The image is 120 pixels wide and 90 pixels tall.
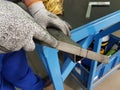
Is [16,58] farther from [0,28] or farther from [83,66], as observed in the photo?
[83,66]

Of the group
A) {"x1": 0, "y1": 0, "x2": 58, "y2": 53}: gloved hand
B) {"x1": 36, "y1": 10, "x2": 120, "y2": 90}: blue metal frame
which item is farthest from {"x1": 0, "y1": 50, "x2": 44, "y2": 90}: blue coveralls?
{"x1": 0, "y1": 0, "x2": 58, "y2": 53}: gloved hand

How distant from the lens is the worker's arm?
0.65 m

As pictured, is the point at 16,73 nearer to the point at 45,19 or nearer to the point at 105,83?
the point at 45,19

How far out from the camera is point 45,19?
2.16ft

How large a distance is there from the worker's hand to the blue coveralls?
0.20 m

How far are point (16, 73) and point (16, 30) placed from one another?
0.40m

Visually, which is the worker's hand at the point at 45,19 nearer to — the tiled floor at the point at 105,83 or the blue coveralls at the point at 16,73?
the blue coveralls at the point at 16,73

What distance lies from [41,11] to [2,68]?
32 centimetres

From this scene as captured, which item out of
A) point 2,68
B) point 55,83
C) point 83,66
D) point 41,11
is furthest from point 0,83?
point 83,66

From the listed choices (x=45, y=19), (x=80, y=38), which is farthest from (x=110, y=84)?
(x=45, y=19)

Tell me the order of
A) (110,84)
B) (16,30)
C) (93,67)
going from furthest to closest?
1. (110,84)
2. (93,67)
3. (16,30)

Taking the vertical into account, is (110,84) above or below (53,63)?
below

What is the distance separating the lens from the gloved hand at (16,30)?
0.48 m

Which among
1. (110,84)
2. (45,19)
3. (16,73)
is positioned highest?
(45,19)
